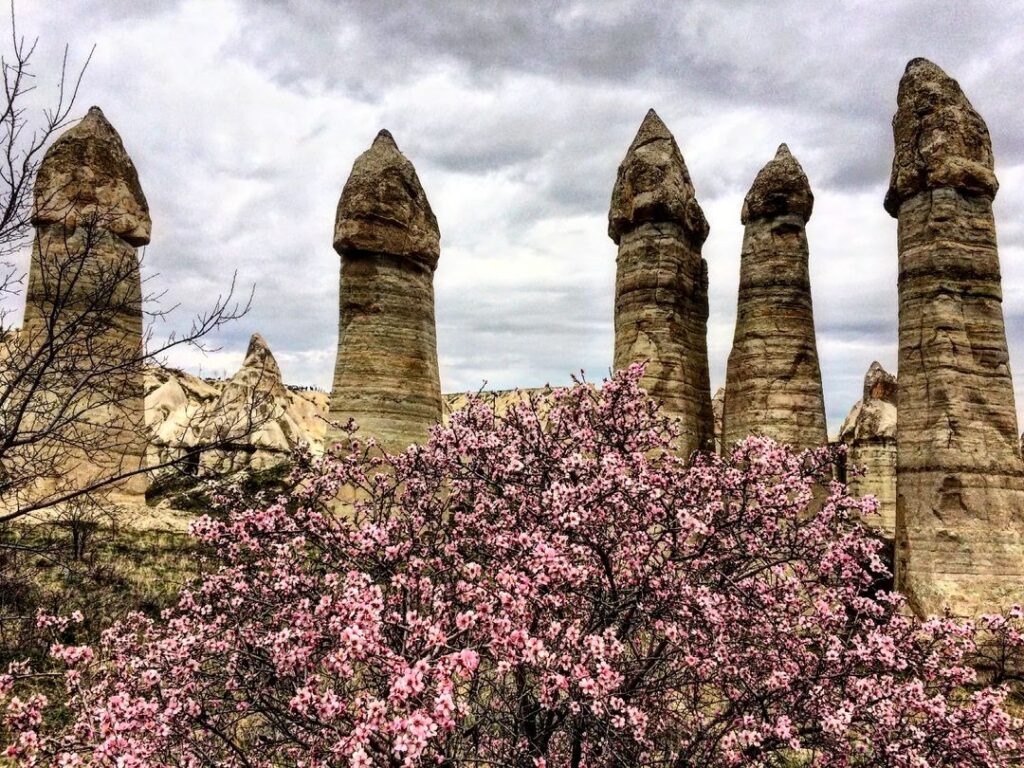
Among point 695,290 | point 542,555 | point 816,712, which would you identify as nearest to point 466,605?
point 542,555

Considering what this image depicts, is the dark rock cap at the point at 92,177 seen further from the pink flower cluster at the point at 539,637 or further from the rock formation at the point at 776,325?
the rock formation at the point at 776,325

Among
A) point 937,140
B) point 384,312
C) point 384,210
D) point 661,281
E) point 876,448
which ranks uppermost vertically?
point 937,140

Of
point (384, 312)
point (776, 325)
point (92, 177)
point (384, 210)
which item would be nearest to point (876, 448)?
point (776, 325)

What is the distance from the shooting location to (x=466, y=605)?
16.0 ft

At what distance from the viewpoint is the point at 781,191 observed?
14547 millimetres

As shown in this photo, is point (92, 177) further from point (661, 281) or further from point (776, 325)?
point (776, 325)

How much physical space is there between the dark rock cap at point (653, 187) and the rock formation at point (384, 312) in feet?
13.0

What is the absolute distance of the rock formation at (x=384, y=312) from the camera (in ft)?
41.1

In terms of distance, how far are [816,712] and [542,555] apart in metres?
2.52

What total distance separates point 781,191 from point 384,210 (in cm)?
806

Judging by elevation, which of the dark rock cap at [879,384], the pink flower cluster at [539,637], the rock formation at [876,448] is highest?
the dark rock cap at [879,384]

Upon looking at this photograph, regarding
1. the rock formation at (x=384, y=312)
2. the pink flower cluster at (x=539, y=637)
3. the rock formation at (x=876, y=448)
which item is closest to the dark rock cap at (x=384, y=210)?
the rock formation at (x=384, y=312)

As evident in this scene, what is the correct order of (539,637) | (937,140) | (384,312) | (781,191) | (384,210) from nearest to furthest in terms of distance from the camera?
(539,637), (937,140), (384,312), (384,210), (781,191)

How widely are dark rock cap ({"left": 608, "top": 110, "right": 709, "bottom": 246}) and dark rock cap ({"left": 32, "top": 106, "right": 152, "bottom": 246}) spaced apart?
9570 millimetres
